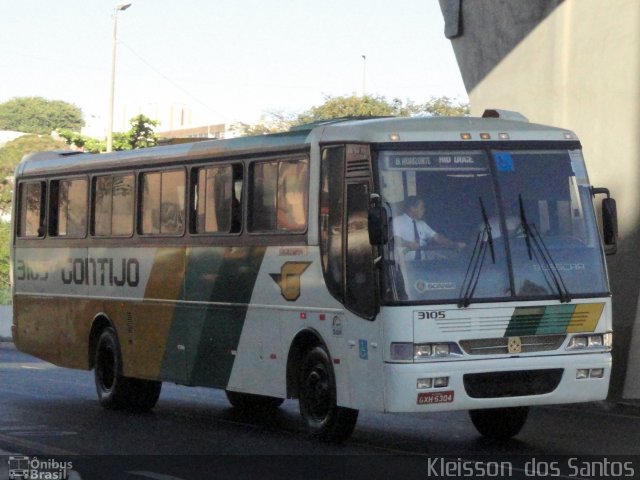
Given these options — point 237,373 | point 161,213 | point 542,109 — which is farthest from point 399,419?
point 542,109

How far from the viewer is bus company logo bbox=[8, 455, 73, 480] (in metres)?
10.1

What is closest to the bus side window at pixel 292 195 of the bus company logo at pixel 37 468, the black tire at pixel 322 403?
the black tire at pixel 322 403

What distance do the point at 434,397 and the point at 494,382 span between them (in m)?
0.58

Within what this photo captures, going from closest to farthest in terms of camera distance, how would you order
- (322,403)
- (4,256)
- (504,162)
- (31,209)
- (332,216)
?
(504,162)
(332,216)
(322,403)
(31,209)
(4,256)

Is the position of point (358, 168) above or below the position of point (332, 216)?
above

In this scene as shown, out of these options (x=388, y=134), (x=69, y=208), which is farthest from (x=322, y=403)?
(x=69, y=208)

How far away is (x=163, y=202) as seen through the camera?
16375mm

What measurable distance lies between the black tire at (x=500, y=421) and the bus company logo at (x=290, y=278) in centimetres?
199

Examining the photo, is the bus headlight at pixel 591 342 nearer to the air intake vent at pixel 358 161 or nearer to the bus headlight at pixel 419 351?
the bus headlight at pixel 419 351

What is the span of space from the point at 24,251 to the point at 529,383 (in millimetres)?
9617

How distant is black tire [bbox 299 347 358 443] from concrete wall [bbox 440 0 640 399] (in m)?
5.23

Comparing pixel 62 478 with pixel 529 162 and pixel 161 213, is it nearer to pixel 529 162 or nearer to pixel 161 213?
pixel 529 162

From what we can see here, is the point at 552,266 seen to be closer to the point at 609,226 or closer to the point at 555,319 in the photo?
the point at 555,319

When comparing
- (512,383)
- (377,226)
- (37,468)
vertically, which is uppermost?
(377,226)
